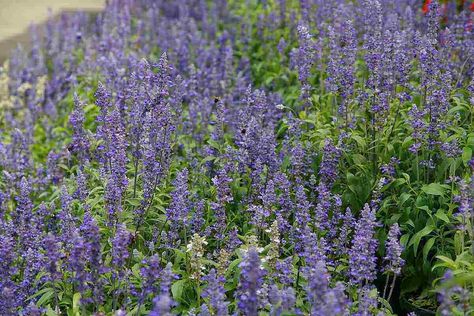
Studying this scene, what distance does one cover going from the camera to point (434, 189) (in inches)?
212

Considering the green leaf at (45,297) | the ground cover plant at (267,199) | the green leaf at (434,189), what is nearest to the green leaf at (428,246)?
the ground cover plant at (267,199)

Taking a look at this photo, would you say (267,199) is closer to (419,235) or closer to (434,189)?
(419,235)

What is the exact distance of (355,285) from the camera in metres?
4.88

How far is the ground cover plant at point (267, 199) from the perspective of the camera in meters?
4.40

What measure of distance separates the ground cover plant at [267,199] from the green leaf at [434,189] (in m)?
0.02

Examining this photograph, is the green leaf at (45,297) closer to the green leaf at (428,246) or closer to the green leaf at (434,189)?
the green leaf at (428,246)

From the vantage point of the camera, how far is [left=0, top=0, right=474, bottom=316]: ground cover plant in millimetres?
4398

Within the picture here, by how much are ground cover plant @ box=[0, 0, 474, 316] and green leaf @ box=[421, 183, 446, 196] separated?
21 millimetres

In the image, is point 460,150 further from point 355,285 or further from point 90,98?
point 90,98

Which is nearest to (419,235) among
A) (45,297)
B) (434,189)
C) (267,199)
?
(434,189)

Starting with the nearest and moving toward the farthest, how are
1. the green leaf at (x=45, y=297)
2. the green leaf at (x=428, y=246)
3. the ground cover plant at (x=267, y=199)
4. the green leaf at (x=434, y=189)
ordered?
the ground cover plant at (x=267, y=199) → the green leaf at (x=45, y=297) → the green leaf at (x=428, y=246) → the green leaf at (x=434, y=189)

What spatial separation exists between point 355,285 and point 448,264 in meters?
0.59

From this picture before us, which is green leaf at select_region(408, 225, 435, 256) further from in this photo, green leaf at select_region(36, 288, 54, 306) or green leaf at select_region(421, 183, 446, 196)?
green leaf at select_region(36, 288, 54, 306)

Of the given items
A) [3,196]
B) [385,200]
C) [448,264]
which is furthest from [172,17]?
[448,264]
